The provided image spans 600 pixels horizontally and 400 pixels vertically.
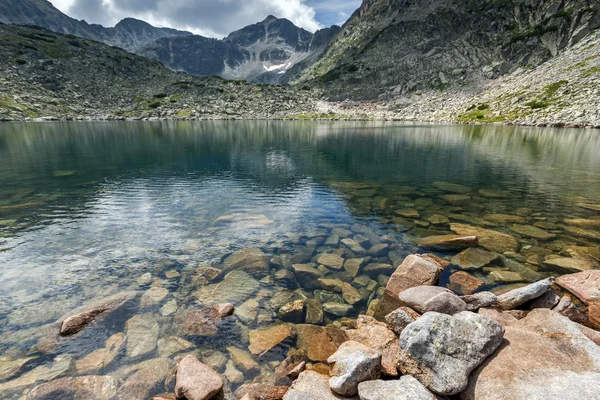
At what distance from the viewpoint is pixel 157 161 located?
4759 cm

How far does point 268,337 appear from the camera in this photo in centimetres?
1054

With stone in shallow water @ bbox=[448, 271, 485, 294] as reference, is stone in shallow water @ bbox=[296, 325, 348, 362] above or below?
below

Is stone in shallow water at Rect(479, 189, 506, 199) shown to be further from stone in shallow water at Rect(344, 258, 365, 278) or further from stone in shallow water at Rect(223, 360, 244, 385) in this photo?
stone in shallow water at Rect(223, 360, 244, 385)

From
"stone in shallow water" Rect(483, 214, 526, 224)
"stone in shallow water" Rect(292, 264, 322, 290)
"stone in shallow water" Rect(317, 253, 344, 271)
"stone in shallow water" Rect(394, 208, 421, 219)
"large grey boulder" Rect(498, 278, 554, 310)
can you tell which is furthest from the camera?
"stone in shallow water" Rect(394, 208, 421, 219)

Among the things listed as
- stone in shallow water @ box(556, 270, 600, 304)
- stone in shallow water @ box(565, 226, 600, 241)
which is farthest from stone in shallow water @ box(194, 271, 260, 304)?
stone in shallow water @ box(565, 226, 600, 241)

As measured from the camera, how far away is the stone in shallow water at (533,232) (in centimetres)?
1830

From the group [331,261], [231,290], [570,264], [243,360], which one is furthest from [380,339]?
[570,264]

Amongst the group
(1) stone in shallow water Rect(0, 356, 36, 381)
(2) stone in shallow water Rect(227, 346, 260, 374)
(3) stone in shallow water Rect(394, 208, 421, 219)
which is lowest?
(2) stone in shallow water Rect(227, 346, 260, 374)

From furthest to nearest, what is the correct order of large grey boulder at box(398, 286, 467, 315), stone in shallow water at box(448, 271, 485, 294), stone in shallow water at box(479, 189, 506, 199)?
1. stone in shallow water at box(479, 189, 506, 199)
2. stone in shallow water at box(448, 271, 485, 294)
3. large grey boulder at box(398, 286, 467, 315)

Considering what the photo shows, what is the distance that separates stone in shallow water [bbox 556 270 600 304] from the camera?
36.0 ft

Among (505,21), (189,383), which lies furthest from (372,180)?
(505,21)

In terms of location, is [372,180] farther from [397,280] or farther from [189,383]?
[189,383]

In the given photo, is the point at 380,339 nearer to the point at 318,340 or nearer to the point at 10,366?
the point at 318,340

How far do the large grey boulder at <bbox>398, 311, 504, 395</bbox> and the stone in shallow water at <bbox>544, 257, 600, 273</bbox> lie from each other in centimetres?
1027
